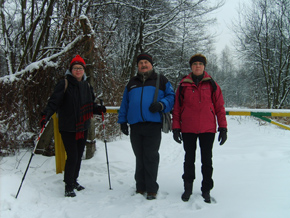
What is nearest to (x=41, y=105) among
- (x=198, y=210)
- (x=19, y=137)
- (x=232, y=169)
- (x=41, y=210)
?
(x=19, y=137)

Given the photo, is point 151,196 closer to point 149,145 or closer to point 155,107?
point 149,145

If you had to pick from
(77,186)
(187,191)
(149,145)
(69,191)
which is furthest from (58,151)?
(187,191)

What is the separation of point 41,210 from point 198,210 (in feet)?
6.12

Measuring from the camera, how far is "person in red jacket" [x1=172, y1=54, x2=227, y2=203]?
283 centimetres

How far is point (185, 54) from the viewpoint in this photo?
57.3 feet

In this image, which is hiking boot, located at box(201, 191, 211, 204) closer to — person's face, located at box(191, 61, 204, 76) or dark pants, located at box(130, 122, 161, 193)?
dark pants, located at box(130, 122, 161, 193)

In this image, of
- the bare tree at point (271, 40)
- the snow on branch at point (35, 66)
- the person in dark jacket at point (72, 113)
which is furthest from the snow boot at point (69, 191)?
the bare tree at point (271, 40)

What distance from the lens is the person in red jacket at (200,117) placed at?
2830 millimetres

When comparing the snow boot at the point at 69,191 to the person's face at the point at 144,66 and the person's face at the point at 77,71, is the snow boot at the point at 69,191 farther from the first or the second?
the person's face at the point at 144,66

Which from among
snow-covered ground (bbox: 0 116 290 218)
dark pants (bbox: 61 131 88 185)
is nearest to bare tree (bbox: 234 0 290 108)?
snow-covered ground (bbox: 0 116 290 218)

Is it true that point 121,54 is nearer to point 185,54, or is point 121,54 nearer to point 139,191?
point 185,54

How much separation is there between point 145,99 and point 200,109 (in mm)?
735

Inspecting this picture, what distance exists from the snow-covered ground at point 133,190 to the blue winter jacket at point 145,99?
1093 millimetres

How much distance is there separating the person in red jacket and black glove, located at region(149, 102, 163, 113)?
0.84 ft
